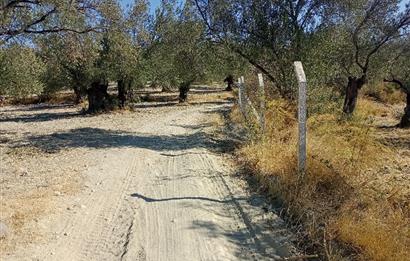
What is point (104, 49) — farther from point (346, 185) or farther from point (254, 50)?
point (346, 185)

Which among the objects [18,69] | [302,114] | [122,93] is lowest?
[122,93]

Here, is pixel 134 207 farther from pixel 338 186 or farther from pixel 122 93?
pixel 122 93

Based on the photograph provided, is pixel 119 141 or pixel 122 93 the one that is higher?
pixel 122 93

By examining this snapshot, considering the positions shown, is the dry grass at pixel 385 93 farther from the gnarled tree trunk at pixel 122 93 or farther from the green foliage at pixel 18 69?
the green foliage at pixel 18 69

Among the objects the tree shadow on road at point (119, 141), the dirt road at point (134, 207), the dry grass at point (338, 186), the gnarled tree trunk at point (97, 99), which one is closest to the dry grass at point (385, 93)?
the gnarled tree trunk at point (97, 99)

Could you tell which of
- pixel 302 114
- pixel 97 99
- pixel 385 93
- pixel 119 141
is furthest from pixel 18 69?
pixel 385 93

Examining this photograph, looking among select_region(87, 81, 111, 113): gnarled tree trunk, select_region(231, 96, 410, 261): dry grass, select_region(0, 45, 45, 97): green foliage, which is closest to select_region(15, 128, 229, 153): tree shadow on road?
select_region(231, 96, 410, 261): dry grass

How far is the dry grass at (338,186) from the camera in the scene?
461 cm

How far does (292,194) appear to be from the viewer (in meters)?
6.22

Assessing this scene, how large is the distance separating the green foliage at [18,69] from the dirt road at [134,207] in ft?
17.3

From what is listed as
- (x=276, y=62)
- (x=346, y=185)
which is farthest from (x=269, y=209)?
(x=276, y=62)

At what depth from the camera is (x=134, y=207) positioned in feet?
20.8

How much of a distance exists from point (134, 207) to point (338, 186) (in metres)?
3.19

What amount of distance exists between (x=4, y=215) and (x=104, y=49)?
1664 centimetres
